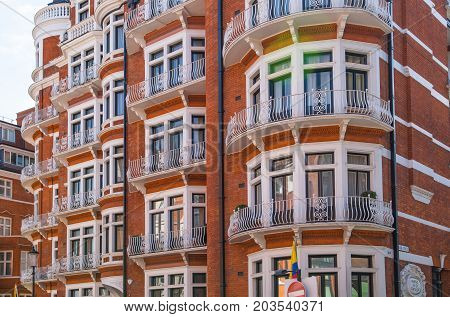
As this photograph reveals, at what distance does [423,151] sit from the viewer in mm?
24844

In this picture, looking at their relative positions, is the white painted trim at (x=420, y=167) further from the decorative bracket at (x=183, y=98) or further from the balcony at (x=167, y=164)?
the decorative bracket at (x=183, y=98)

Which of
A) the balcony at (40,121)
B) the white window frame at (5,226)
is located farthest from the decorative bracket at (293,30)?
the white window frame at (5,226)

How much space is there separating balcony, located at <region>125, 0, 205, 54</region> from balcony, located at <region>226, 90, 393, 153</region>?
23.9ft

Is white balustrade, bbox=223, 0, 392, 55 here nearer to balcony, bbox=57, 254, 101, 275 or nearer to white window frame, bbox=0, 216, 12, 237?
Answer: balcony, bbox=57, 254, 101, 275

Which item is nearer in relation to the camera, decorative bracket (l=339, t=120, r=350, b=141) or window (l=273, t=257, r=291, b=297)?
decorative bracket (l=339, t=120, r=350, b=141)

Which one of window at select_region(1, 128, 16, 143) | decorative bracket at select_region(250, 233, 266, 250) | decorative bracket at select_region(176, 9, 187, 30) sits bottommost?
decorative bracket at select_region(250, 233, 266, 250)

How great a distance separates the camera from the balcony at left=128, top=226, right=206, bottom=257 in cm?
2584

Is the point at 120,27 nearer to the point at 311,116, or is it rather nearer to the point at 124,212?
the point at 124,212

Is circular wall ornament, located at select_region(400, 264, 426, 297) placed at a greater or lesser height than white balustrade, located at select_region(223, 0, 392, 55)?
lesser

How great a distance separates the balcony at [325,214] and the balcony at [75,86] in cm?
1644

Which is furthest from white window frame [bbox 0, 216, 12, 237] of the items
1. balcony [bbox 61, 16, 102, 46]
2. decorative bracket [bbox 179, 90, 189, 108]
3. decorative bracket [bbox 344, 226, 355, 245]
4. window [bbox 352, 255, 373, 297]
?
decorative bracket [bbox 344, 226, 355, 245]

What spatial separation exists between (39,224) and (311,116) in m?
24.2

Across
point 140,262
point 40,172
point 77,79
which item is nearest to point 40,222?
point 40,172

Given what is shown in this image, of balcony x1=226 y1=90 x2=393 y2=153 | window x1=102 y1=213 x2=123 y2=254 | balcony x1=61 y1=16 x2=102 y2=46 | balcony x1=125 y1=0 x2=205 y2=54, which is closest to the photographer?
balcony x1=226 y1=90 x2=393 y2=153
